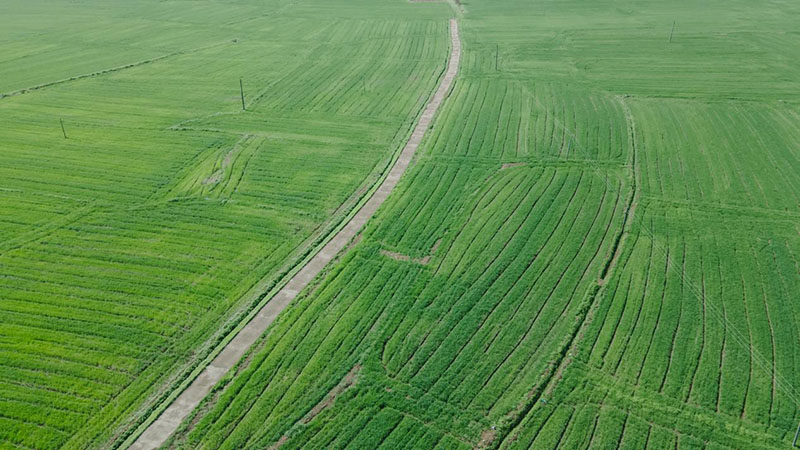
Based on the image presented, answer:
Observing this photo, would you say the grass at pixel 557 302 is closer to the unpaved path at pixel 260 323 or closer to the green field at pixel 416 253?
the green field at pixel 416 253

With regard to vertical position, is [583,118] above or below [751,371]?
above

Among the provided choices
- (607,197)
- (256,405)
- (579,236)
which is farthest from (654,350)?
(256,405)

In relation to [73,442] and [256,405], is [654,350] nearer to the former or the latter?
[256,405]

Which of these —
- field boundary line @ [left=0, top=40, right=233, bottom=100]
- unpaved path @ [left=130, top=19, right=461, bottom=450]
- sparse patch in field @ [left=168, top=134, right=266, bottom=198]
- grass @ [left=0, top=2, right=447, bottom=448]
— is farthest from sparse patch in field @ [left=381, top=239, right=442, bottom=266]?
field boundary line @ [left=0, top=40, right=233, bottom=100]

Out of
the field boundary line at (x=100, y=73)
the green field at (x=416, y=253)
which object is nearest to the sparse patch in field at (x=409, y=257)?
the green field at (x=416, y=253)

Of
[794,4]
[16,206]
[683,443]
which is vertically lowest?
[683,443]

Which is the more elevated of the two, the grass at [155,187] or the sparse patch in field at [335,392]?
the grass at [155,187]

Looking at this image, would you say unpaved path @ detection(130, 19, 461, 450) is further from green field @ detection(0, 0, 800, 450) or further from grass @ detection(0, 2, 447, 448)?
grass @ detection(0, 2, 447, 448)
